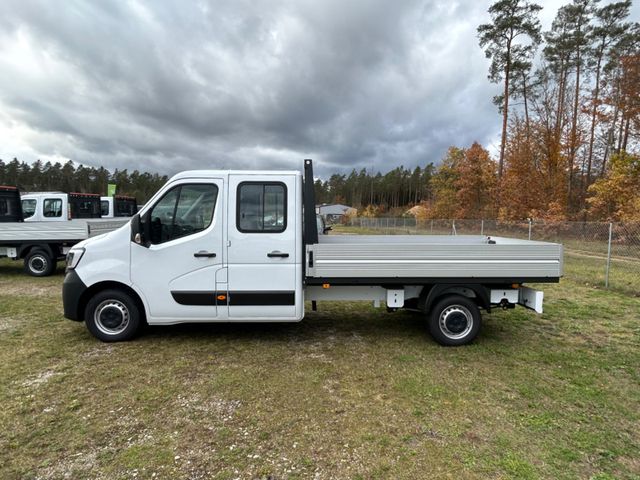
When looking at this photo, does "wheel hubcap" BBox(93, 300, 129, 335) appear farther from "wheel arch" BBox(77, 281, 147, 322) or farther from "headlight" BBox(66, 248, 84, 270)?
"headlight" BBox(66, 248, 84, 270)

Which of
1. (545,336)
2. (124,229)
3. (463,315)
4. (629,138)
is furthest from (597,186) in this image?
(124,229)

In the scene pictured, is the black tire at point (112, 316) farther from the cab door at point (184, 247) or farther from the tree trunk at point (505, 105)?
the tree trunk at point (505, 105)

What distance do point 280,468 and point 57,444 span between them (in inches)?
72.2

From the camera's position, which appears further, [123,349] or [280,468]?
[123,349]

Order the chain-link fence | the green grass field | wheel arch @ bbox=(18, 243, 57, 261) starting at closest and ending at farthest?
1. the green grass field
2. wheel arch @ bbox=(18, 243, 57, 261)
3. the chain-link fence

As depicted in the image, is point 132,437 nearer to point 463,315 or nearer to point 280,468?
point 280,468

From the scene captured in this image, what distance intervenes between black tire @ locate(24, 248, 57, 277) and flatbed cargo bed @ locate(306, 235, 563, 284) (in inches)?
362

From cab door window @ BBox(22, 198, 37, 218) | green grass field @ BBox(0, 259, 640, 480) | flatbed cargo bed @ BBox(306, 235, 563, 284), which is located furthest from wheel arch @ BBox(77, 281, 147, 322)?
cab door window @ BBox(22, 198, 37, 218)

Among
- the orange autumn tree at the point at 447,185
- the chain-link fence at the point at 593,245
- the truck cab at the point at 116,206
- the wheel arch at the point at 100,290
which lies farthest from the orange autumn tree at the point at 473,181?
the wheel arch at the point at 100,290

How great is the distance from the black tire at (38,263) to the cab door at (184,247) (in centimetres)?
739

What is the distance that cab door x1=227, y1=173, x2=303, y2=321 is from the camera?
4668mm

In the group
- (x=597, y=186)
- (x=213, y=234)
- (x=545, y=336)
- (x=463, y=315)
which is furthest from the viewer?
(x=597, y=186)

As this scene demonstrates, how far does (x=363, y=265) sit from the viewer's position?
467cm

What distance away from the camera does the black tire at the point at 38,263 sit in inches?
393
